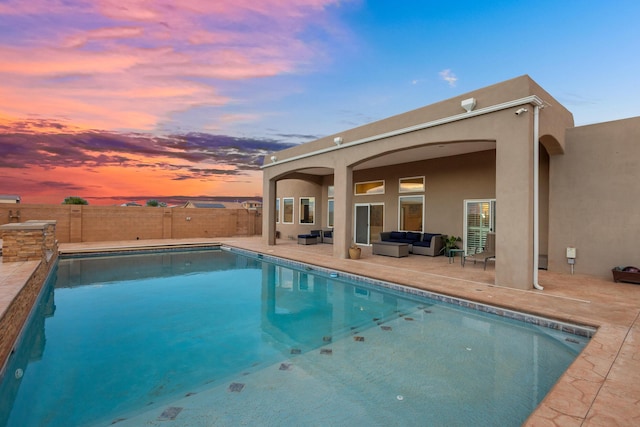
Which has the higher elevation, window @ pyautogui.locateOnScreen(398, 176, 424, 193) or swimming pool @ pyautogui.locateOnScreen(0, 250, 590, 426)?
window @ pyautogui.locateOnScreen(398, 176, 424, 193)

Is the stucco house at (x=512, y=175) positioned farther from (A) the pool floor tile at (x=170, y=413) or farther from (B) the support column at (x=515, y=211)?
(A) the pool floor tile at (x=170, y=413)

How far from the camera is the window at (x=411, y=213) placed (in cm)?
1181

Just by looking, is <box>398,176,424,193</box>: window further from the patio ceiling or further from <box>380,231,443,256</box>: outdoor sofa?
<box>380,231,443,256</box>: outdoor sofa

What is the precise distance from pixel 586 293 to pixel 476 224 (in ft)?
14.6

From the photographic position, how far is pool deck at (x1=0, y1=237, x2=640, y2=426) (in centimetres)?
244

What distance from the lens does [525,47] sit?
33.3ft

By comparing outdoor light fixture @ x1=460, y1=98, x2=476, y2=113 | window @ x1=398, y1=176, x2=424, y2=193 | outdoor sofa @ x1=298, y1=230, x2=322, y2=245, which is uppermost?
outdoor light fixture @ x1=460, y1=98, x2=476, y2=113

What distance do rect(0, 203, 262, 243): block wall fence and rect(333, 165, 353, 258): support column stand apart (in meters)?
10.3

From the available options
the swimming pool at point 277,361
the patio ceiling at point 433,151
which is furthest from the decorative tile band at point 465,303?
the patio ceiling at point 433,151

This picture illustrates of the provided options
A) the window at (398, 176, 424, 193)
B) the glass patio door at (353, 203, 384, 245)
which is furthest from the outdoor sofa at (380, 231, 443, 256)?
the window at (398, 176, 424, 193)

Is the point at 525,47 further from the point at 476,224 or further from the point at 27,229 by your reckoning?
the point at 27,229

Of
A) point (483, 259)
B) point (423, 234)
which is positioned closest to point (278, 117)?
point (423, 234)

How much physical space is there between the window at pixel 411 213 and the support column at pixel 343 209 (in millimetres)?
3111

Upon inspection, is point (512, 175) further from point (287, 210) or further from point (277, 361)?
point (287, 210)
